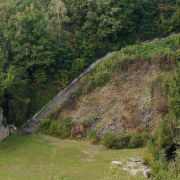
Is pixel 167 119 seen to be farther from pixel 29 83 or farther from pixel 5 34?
pixel 5 34

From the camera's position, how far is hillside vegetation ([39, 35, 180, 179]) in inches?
879

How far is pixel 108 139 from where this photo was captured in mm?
22000

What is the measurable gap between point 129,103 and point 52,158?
27.0 feet

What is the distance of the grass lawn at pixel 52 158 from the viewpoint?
17359 mm

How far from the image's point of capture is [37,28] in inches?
1038

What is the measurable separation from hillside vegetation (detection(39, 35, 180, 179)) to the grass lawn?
1.07m

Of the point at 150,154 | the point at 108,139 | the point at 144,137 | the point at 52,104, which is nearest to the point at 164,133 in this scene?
the point at 144,137

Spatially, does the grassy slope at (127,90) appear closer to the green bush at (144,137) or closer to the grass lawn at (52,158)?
the green bush at (144,137)

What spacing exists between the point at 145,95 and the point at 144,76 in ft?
6.74

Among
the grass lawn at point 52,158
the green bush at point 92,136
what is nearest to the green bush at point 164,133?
the grass lawn at point 52,158

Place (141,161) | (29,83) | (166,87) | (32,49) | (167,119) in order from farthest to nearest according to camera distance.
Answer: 1. (29,83)
2. (32,49)
3. (166,87)
4. (167,119)
5. (141,161)

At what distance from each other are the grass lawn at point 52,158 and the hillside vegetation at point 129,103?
3.50 feet

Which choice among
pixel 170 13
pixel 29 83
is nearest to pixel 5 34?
pixel 29 83

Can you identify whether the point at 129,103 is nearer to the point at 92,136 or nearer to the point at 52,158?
the point at 92,136
